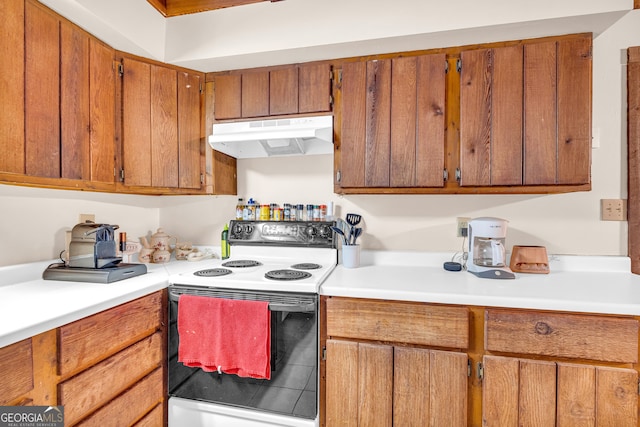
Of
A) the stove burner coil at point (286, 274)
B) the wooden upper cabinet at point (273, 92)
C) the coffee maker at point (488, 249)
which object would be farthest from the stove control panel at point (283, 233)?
the coffee maker at point (488, 249)

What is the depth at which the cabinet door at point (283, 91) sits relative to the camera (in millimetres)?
1778

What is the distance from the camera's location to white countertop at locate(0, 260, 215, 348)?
96cm

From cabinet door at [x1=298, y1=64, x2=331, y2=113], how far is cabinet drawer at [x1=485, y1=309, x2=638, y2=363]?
51.8 inches

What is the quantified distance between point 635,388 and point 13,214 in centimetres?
270

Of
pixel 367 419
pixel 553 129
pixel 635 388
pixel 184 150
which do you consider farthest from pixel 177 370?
pixel 553 129

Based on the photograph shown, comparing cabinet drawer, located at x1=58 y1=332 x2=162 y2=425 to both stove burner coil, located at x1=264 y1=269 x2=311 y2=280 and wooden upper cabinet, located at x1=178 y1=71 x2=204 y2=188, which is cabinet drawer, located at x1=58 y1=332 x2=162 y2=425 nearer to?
stove burner coil, located at x1=264 y1=269 x2=311 y2=280

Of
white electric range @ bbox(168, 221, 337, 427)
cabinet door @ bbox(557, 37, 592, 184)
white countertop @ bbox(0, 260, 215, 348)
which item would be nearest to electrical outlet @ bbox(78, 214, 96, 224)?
white countertop @ bbox(0, 260, 215, 348)

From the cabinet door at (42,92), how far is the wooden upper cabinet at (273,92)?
0.77 meters

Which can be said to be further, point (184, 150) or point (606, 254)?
point (184, 150)

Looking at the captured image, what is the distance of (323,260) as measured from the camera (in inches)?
75.0

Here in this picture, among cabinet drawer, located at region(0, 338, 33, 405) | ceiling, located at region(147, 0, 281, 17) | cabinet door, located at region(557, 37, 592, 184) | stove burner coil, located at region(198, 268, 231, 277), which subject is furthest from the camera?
ceiling, located at region(147, 0, 281, 17)

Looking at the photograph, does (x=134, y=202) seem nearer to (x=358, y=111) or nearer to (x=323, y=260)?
(x=323, y=260)

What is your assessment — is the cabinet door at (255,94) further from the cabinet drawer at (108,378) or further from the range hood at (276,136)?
the cabinet drawer at (108,378)

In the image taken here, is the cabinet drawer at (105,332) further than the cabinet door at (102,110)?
No
